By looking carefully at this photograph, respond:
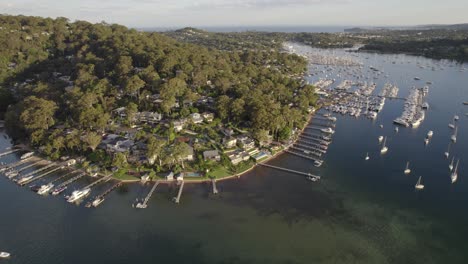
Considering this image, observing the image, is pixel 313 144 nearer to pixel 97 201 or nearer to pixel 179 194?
pixel 179 194

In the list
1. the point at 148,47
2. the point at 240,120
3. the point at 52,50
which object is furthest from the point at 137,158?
the point at 52,50

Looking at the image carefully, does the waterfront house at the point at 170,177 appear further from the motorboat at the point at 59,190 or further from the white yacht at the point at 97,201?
the motorboat at the point at 59,190

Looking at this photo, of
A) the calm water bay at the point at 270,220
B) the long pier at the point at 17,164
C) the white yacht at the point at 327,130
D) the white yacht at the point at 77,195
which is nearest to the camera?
the calm water bay at the point at 270,220

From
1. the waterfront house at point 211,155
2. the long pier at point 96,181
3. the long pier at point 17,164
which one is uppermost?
the waterfront house at point 211,155

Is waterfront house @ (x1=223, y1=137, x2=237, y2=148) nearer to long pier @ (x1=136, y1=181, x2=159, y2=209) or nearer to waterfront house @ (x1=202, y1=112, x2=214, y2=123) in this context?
waterfront house @ (x1=202, y1=112, x2=214, y2=123)

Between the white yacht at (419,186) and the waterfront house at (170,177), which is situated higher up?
the waterfront house at (170,177)

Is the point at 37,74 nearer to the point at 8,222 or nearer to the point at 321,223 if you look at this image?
the point at 8,222

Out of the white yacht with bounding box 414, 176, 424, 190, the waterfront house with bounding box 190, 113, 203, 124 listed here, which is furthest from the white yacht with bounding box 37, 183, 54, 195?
the white yacht with bounding box 414, 176, 424, 190

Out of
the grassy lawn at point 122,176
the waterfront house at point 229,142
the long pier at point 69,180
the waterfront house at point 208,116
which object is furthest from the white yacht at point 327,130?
the long pier at point 69,180
